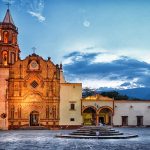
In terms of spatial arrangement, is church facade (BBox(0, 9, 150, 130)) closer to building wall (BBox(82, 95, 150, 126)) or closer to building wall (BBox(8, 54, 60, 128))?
building wall (BBox(8, 54, 60, 128))

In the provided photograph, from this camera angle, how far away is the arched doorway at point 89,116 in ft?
223

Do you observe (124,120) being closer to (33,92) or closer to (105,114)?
(105,114)

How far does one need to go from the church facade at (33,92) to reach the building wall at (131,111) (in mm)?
5132

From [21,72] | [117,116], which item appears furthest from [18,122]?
[117,116]

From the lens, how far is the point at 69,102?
202ft

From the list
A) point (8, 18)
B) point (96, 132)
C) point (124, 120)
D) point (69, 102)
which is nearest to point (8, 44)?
point (8, 18)

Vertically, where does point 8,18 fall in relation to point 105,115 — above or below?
above

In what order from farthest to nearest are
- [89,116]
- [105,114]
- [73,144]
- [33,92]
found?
[89,116] < [105,114] < [33,92] < [73,144]

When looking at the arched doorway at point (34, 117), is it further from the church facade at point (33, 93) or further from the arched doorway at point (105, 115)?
the arched doorway at point (105, 115)

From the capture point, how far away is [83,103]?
63938mm

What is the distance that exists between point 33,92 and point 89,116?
14.7 m

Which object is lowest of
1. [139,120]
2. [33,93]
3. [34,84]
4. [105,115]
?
[139,120]

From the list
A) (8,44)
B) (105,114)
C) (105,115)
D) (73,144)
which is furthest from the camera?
(105,115)

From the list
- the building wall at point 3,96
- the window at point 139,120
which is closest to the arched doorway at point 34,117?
the building wall at point 3,96
